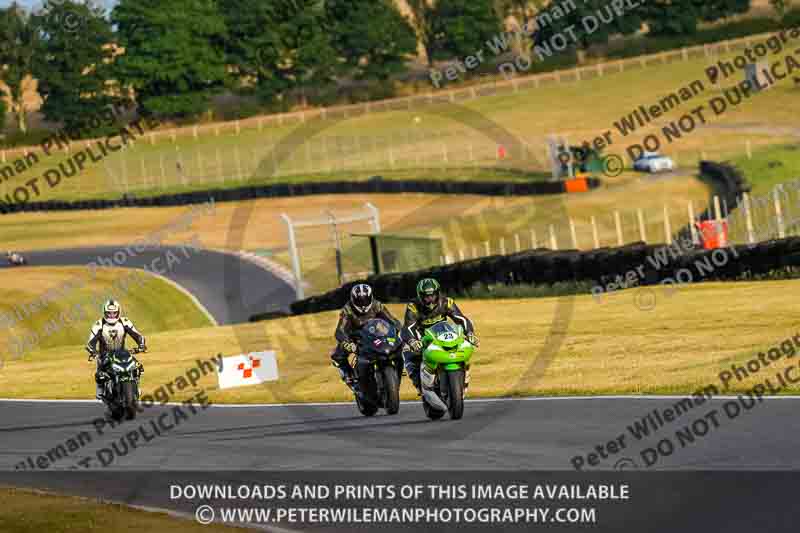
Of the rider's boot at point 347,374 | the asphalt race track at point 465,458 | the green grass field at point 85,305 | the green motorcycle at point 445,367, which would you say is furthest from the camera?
the green grass field at point 85,305

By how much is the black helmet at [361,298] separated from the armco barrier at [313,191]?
49180 millimetres

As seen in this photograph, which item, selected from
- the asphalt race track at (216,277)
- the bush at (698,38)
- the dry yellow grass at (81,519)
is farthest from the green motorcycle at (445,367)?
the bush at (698,38)

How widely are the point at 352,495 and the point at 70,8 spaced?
144 m

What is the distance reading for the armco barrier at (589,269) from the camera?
29016 mm

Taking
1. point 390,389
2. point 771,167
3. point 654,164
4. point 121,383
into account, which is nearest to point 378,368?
point 390,389

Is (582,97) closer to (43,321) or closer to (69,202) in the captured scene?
(69,202)

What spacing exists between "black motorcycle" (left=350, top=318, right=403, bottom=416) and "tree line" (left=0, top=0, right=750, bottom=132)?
116041mm

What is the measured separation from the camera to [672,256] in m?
30.8

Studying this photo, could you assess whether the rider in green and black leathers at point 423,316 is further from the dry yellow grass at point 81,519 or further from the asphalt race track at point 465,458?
the dry yellow grass at point 81,519

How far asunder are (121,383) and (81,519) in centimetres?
798

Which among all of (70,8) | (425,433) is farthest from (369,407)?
(70,8)

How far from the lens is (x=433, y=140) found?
102 metres

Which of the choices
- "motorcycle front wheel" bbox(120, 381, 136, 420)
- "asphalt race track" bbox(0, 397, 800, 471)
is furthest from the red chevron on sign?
"motorcycle front wheel" bbox(120, 381, 136, 420)

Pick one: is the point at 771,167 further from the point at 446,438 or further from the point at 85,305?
the point at 446,438
